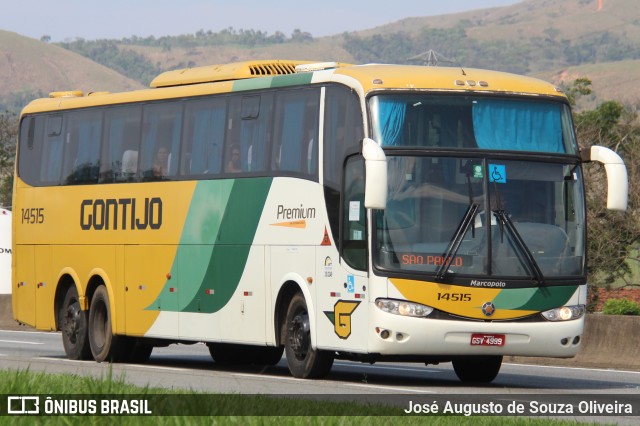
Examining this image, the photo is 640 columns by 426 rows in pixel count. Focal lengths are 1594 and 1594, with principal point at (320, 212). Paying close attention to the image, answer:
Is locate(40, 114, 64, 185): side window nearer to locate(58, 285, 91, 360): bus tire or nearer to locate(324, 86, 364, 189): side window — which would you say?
locate(58, 285, 91, 360): bus tire

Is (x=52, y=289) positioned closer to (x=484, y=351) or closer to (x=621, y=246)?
(x=484, y=351)

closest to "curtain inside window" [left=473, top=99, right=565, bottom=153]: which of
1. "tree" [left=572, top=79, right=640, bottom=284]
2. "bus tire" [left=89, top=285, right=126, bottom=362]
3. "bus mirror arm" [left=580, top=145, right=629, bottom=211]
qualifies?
"bus mirror arm" [left=580, top=145, right=629, bottom=211]

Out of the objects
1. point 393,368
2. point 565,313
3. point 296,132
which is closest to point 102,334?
point 393,368

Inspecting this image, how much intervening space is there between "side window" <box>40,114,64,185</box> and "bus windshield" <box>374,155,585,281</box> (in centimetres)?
860

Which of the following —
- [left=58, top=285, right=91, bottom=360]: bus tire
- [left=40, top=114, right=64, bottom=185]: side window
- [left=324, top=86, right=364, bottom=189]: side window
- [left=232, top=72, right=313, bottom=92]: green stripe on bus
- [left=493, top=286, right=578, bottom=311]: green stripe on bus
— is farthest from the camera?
[left=40, top=114, right=64, bottom=185]: side window

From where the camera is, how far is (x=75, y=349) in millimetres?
23875

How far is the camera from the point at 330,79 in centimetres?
1866

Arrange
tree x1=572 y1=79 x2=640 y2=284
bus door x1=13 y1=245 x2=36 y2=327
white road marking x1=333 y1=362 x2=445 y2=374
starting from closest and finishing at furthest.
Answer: white road marking x1=333 y1=362 x2=445 y2=374, bus door x1=13 y1=245 x2=36 y2=327, tree x1=572 y1=79 x2=640 y2=284

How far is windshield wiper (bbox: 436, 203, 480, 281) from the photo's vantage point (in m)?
17.2

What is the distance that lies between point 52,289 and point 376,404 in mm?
11588

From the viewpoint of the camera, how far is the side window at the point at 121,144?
74.5ft

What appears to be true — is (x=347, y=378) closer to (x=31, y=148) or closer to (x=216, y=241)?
(x=216, y=241)

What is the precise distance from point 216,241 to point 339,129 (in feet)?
10.6

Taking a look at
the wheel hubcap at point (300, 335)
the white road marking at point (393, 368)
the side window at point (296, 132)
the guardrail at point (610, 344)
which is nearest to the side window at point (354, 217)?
the side window at point (296, 132)
